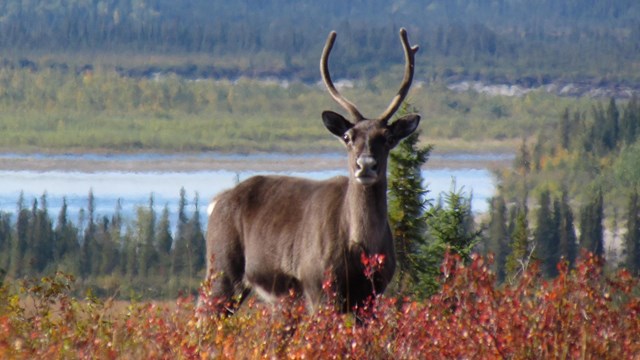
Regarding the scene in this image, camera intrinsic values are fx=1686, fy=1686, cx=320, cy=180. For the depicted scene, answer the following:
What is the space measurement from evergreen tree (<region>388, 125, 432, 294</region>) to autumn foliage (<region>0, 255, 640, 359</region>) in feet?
65.6

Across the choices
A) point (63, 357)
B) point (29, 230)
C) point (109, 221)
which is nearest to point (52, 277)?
point (63, 357)

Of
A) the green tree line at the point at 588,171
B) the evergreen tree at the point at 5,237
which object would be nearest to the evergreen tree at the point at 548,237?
the green tree line at the point at 588,171

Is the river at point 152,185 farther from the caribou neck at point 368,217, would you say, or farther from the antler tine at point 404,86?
the caribou neck at point 368,217

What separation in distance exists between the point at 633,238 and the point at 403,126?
92408 millimetres

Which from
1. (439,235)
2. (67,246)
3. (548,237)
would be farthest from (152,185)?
(439,235)

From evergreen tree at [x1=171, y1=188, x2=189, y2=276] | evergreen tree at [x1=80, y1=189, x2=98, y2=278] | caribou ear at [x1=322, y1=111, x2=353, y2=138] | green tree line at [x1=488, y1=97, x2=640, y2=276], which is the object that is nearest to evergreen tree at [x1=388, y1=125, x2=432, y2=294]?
caribou ear at [x1=322, y1=111, x2=353, y2=138]

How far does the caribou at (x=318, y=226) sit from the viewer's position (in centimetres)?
1262

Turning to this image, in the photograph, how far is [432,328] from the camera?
1006 centimetres

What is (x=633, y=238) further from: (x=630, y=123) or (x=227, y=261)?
(x=630, y=123)

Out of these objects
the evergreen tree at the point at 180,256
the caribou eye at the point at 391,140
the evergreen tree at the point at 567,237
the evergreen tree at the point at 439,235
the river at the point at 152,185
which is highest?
the caribou eye at the point at 391,140

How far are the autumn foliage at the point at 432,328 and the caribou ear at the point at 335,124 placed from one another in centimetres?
304

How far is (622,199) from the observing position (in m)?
161

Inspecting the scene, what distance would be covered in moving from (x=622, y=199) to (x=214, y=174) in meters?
56.3

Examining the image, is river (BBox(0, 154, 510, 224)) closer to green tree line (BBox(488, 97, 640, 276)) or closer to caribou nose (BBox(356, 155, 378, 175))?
green tree line (BBox(488, 97, 640, 276))
